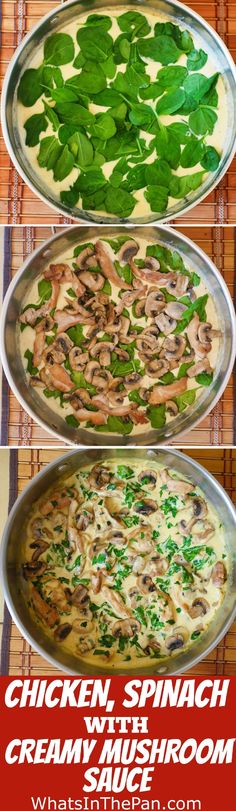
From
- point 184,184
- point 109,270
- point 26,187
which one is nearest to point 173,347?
point 109,270

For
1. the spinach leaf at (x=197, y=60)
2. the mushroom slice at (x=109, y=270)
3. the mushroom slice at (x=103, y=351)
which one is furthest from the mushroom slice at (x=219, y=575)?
the spinach leaf at (x=197, y=60)

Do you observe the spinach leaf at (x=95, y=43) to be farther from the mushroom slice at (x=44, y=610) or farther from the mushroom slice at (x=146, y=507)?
the mushroom slice at (x=44, y=610)

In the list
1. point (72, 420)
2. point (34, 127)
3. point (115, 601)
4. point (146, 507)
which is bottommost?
point (115, 601)

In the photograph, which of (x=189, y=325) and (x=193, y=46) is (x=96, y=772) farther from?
(x=193, y=46)

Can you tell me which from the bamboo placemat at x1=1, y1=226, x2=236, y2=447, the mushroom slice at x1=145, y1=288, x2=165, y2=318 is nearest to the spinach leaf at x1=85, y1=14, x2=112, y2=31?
the bamboo placemat at x1=1, y1=226, x2=236, y2=447

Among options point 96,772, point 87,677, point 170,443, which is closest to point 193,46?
point 170,443

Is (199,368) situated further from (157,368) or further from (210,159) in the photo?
(210,159)
